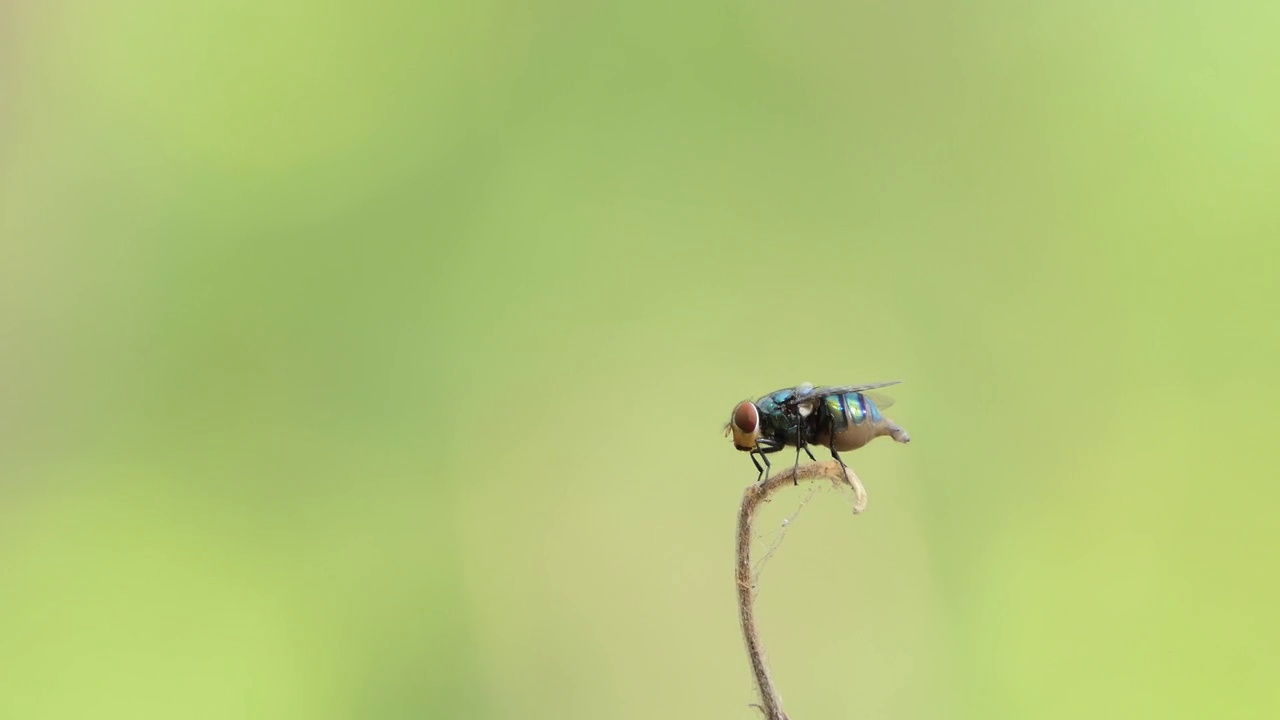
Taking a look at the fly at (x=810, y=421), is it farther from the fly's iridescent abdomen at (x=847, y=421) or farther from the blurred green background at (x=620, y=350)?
the blurred green background at (x=620, y=350)

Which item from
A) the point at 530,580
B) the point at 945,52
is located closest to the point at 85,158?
the point at 530,580

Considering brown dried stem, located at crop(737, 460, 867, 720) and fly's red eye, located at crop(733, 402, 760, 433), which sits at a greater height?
fly's red eye, located at crop(733, 402, 760, 433)

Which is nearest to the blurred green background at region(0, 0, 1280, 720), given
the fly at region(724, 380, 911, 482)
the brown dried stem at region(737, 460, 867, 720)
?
the fly at region(724, 380, 911, 482)

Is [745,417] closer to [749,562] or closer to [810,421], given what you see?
[810,421]

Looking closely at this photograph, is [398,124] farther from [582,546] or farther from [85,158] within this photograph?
[582,546]

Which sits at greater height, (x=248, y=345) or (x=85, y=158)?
(x=85, y=158)

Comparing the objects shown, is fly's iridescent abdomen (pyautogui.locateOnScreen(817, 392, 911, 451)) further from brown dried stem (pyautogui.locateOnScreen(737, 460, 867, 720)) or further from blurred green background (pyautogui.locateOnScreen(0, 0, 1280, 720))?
blurred green background (pyautogui.locateOnScreen(0, 0, 1280, 720))
